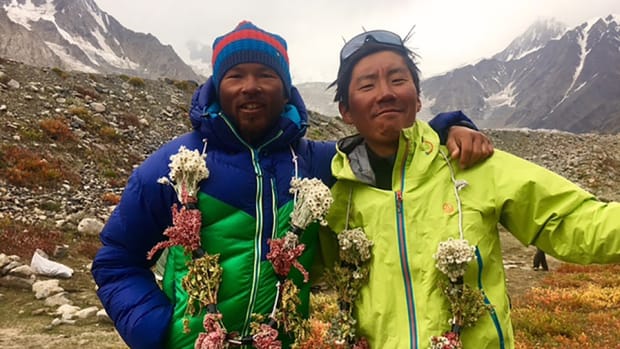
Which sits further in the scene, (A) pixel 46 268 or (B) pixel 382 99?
(A) pixel 46 268

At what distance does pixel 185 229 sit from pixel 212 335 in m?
0.63

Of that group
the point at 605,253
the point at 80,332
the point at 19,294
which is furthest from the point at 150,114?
the point at 605,253

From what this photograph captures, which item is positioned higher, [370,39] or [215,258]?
[370,39]

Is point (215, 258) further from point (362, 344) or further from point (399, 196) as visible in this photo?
point (399, 196)

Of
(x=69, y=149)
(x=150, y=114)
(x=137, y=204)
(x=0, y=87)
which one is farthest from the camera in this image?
(x=150, y=114)

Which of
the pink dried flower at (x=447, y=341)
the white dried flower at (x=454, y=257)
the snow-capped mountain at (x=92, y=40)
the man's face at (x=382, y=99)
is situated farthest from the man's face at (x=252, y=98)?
the snow-capped mountain at (x=92, y=40)

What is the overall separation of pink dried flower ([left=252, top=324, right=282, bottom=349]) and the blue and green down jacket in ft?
0.50

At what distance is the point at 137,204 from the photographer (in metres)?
2.89

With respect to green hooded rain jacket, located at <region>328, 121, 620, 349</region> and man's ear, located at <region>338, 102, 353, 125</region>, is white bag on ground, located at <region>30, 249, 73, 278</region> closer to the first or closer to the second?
man's ear, located at <region>338, 102, 353, 125</region>

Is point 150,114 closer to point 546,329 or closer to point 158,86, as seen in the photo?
point 158,86

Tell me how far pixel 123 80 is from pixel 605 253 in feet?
96.4

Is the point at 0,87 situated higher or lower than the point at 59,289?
higher

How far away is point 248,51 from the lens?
10.1 feet

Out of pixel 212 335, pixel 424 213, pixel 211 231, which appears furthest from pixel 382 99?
pixel 212 335
